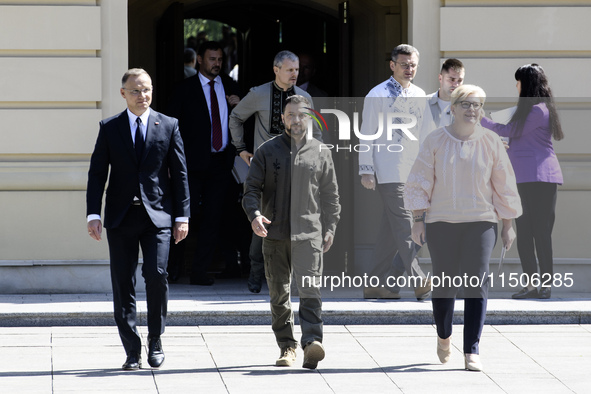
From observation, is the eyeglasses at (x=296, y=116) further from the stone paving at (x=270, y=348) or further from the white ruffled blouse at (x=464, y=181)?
the stone paving at (x=270, y=348)

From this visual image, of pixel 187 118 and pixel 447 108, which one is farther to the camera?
pixel 187 118

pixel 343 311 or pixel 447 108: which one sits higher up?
pixel 447 108

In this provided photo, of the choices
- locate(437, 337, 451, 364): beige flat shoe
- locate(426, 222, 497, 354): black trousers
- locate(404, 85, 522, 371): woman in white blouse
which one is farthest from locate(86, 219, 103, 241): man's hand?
locate(437, 337, 451, 364): beige flat shoe

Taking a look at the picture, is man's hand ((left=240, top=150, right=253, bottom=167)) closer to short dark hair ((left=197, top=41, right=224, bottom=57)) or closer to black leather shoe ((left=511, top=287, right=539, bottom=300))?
short dark hair ((left=197, top=41, right=224, bottom=57))

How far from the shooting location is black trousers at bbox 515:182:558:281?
910 cm

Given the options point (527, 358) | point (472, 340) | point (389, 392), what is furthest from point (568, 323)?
point (389, 392)

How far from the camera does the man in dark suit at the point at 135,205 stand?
681cm

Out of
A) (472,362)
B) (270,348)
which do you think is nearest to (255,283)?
(270,348)

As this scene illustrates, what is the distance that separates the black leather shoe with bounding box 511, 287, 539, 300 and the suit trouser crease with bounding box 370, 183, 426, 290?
2.55 ft

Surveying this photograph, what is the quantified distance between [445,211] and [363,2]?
4487mm

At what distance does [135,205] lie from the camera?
6812 mm

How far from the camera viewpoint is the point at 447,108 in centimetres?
877

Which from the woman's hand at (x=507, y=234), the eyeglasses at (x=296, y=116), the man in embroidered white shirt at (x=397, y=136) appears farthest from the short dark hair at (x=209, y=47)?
the woman's hand at (x=507, y=234)

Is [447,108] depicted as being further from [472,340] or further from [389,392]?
[389,392]
